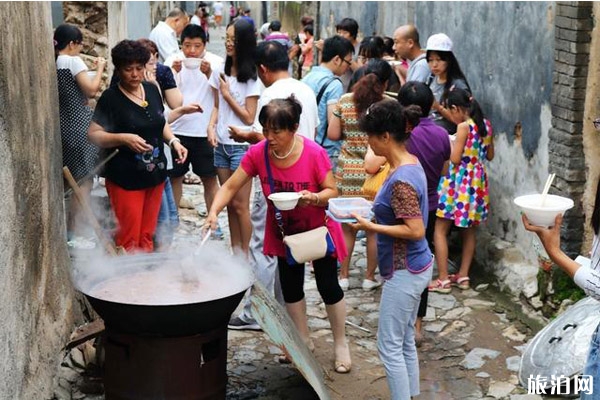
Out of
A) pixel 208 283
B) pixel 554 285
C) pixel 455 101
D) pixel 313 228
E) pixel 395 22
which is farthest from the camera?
pixel 395 22

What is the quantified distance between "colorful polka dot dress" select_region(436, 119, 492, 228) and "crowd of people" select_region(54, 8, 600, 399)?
1 cm

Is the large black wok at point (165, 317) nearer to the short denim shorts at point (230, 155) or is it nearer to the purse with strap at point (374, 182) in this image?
the purse with strap at point (374, 182)

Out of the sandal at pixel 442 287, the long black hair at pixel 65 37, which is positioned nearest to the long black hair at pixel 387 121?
the sandal at pixel 442 287

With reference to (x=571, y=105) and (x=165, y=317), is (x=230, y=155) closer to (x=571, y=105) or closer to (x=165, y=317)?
(x=571, y=105)

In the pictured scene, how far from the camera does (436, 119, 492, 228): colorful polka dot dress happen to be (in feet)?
25.2

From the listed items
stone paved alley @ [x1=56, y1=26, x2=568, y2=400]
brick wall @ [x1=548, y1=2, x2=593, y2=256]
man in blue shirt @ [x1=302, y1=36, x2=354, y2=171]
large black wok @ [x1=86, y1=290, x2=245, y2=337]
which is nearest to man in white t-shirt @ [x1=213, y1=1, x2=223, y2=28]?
man in blue shirt @ [x1=302, y1=36, x2=354, y2=171]

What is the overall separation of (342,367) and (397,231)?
164 cm

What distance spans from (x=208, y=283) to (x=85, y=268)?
0.79 m

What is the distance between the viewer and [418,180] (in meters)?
4.92

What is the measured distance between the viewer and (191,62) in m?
8.07

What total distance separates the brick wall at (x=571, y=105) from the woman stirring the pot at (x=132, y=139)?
→ 319cm

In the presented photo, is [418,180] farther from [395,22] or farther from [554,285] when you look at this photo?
[395,22]

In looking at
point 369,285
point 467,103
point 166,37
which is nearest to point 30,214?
point 369,285

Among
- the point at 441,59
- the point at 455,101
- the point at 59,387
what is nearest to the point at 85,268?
the point at 59,387
